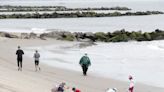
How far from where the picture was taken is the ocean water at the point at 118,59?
21750mm

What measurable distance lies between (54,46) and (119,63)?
976 cm

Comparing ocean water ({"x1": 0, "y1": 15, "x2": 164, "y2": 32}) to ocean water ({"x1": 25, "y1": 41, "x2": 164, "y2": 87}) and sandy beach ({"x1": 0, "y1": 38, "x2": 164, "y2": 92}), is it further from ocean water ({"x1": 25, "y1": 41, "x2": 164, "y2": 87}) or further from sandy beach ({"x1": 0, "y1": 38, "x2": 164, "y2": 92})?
sandy beach ({"x1": 0, "y1": 38, "x2": 164, "y2": 92})

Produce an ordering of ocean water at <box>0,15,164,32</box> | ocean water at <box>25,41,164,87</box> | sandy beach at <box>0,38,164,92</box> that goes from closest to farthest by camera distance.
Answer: sandy beach at <box>0,38,164,92</box> → ocean water at <box>25,41,164,87</box> → ocean water at <box>0,15,164,32</box>

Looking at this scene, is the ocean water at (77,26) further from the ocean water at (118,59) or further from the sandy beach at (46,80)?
the sandy beach at (46,80)

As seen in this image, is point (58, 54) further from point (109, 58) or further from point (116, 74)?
point (116, 74)

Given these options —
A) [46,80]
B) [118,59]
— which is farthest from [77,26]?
[46,80]

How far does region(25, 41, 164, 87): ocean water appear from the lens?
856 inches

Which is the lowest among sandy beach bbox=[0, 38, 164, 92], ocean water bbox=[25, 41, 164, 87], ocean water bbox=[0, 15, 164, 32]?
ocean water bbox=[0, 15, 164, 32]

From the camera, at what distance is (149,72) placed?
22.5 metres

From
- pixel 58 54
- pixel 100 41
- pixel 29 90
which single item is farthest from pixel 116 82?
pixel 100 41

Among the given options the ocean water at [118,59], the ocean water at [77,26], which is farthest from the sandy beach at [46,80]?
the ocean water at [77,26]

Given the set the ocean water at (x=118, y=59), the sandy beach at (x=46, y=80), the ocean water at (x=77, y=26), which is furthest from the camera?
the ocean water at (x=77, y=26)

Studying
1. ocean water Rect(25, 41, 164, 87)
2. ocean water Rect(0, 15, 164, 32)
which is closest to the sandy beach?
ocean water Rect(25, 41, 164, 87)

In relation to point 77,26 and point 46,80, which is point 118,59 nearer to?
point 46,80
